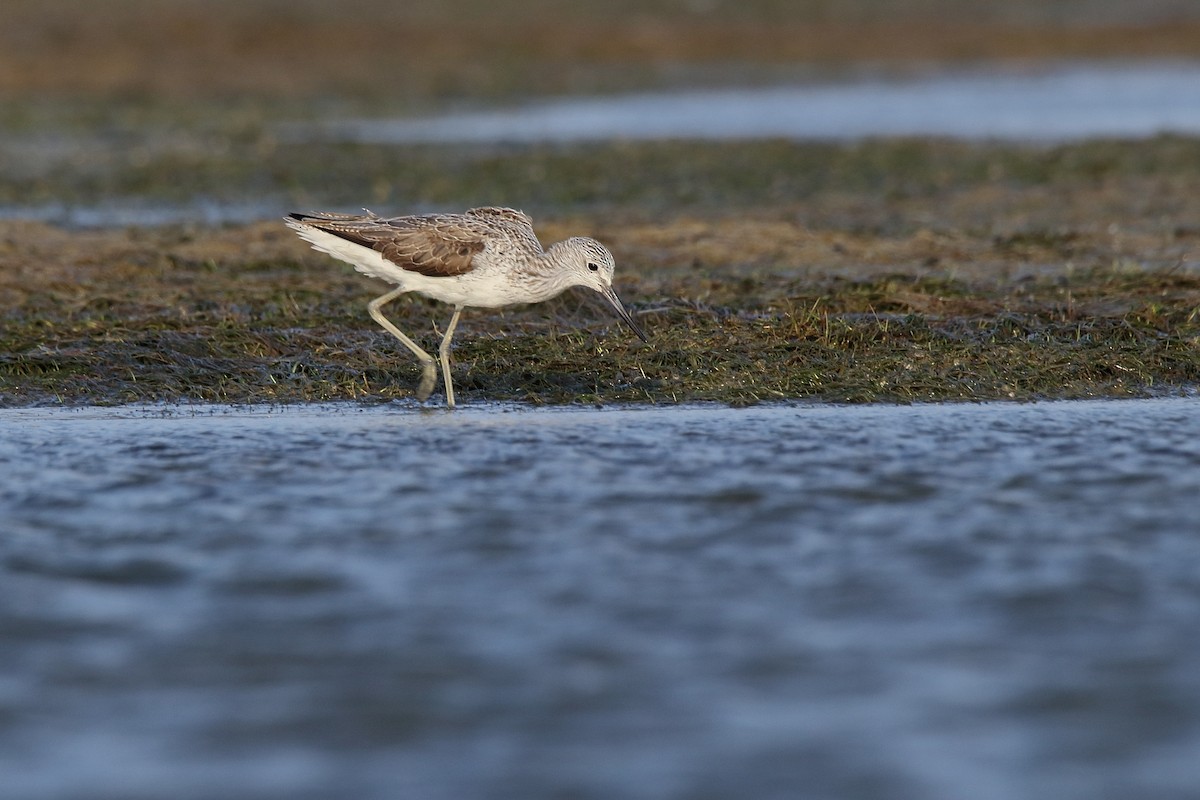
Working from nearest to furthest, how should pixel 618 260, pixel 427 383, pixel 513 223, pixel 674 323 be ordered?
pixel 427 383 → pixel 513 223 → pixel 674 323 → pixel 618 260

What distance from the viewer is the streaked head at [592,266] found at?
1097 cm

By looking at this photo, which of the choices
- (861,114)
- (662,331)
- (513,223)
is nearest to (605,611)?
(513,223)

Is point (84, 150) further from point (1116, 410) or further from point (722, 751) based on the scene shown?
point (722, 751)

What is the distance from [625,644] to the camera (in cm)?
599

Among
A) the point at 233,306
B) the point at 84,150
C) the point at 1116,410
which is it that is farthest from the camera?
the point at 84,150

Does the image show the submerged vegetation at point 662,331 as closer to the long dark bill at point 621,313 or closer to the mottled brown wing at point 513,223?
the long dark bill at point 621,313

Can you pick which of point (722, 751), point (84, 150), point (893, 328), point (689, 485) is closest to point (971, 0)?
point (84, 150)

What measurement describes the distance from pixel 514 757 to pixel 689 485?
3254mm

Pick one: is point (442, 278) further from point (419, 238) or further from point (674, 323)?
point (674, 323)

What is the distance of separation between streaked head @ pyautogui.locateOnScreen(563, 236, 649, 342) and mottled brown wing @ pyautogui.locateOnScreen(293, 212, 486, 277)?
1.98 ft

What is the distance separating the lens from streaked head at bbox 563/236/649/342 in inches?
432

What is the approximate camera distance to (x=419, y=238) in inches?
417

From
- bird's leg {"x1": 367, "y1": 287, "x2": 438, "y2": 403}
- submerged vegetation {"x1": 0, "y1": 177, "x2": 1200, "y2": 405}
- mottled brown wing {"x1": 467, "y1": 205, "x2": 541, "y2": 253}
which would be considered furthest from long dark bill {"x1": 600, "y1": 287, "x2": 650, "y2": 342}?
bird's leg {"x1": 367, "y1": 287, "x2": 438, "y2": 403}

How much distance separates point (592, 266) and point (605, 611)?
4.96m
